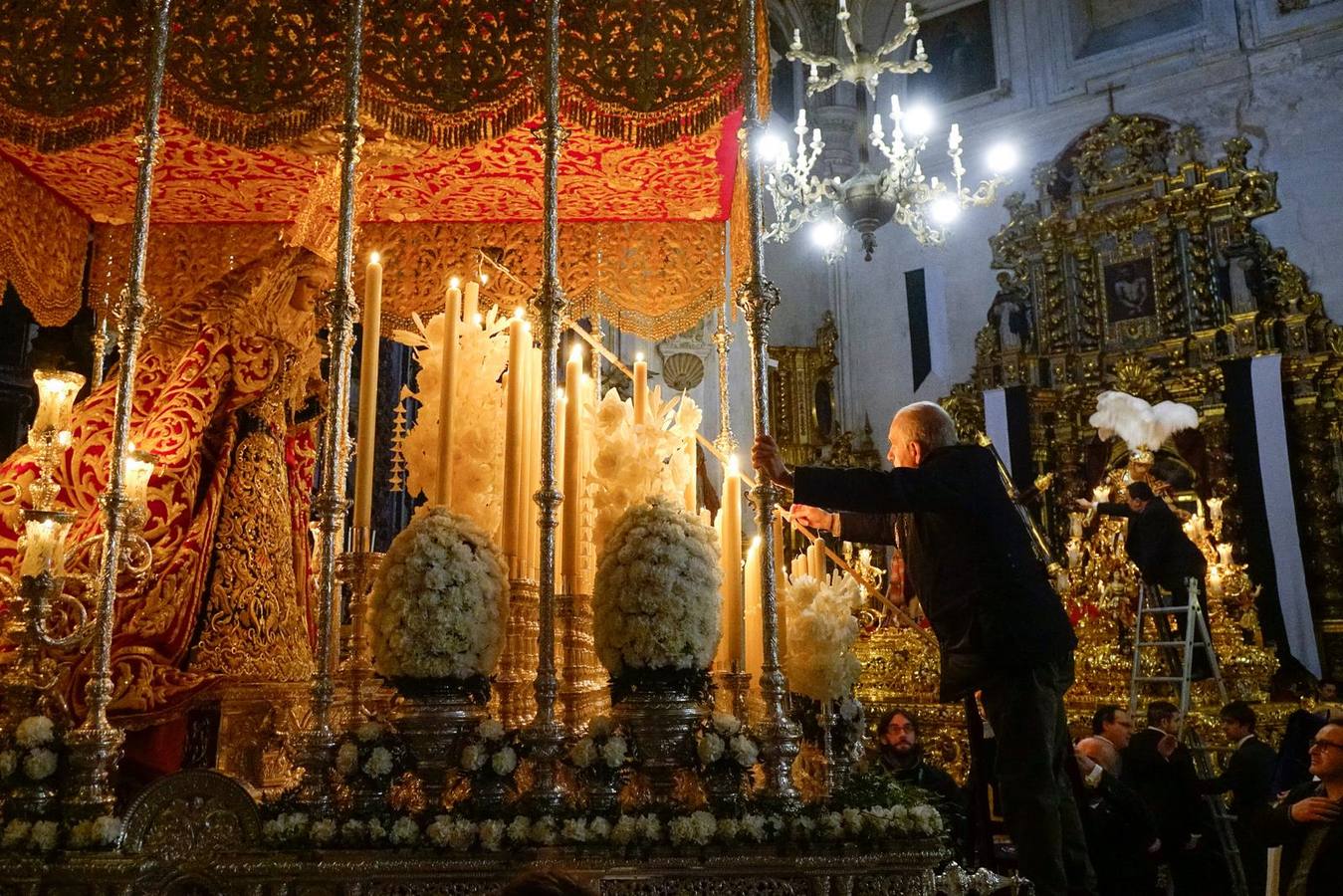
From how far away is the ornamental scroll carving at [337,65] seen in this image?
329cm

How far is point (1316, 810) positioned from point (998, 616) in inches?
46.8

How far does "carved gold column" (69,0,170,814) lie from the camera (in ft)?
8.89

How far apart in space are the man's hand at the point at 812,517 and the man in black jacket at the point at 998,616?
0.41 meters

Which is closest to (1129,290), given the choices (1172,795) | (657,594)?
(1172,795)

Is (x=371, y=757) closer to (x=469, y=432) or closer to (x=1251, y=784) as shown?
(x=469, y=432)

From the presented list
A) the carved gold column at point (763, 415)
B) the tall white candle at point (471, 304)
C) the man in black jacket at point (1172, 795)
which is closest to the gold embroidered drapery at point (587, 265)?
the tall white candle at point (471, 304)

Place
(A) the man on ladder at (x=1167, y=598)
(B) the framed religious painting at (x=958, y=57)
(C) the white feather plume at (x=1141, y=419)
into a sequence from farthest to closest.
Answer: (B) the framed religious painting at (x=958, y=57), (C) the white feather plume at (x=1141, y=419), (A) the man on ladder at (x=1167, y=598)

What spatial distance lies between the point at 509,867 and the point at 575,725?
0.51 m

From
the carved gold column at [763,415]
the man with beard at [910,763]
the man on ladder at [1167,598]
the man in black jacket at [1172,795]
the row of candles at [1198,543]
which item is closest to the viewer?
the carved gold column at [763,415]

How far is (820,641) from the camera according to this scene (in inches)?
118

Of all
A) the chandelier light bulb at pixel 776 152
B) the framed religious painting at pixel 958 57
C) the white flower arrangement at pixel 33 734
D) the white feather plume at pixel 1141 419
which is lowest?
the white flower arrangement at pixel 33 734

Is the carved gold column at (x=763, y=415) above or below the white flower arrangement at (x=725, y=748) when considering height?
above

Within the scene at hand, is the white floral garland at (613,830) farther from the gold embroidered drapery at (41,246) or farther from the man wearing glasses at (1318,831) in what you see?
the gold embroidered drapery at (41,246)

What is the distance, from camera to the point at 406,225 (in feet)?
16.2
